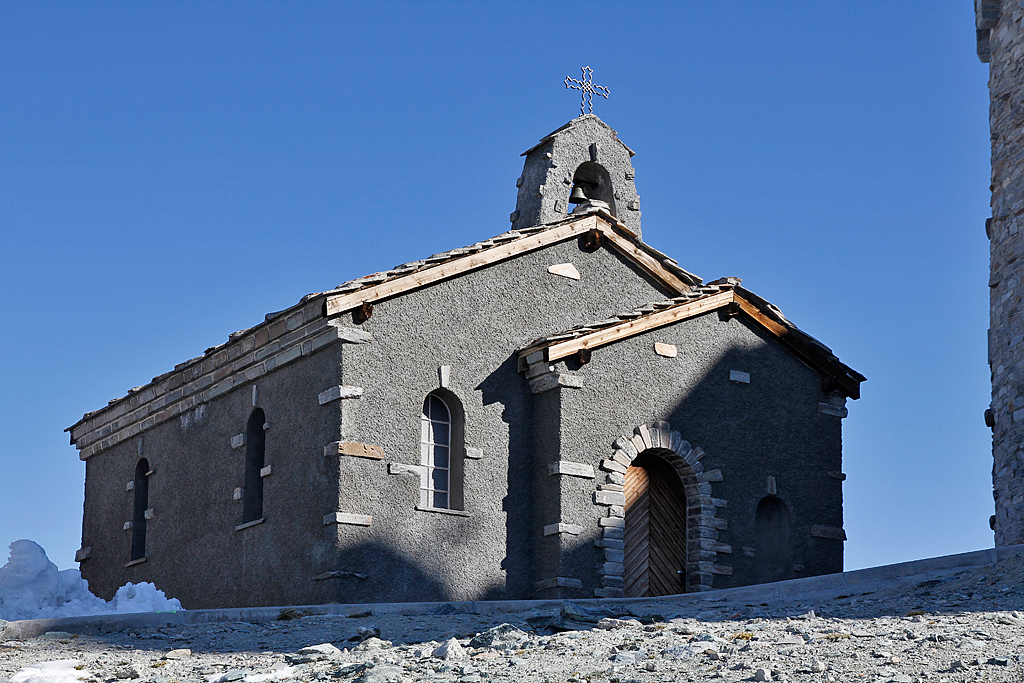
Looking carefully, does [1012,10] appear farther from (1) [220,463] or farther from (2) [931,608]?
(1) [220,463]

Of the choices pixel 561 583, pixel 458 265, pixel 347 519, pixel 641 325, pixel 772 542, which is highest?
pixel 458 265

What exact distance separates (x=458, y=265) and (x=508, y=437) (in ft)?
7.82

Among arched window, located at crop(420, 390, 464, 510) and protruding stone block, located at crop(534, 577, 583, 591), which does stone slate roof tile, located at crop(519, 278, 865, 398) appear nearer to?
arched window, located at crop(420, 390, 464, 510)

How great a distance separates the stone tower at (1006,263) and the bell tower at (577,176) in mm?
5124

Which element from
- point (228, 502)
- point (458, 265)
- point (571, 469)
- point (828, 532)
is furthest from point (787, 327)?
point (228, 502)

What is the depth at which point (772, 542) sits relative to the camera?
18.0 m

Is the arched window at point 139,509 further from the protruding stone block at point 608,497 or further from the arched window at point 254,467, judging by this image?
the protruding stone block at point 608,497

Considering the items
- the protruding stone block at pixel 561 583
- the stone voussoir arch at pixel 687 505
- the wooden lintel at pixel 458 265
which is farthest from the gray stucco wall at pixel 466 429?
the stone voussoir arch at pixel 687 505

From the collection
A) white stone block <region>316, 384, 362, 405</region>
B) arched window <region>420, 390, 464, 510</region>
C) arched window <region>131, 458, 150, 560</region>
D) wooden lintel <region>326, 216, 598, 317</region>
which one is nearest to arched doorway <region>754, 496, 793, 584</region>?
arched window <region>420, 390, 464, 510</region>

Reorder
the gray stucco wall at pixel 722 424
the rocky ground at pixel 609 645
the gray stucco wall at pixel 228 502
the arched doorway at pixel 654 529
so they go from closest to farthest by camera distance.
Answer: the rocky ground at pixel 609 645 → the gray stucco wall at pixel 228 502 → the gray stucco wall at pixel 722 424 → the arched doorway at pixel 654 529

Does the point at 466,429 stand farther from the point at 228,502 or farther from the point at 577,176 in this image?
the point at 577,176

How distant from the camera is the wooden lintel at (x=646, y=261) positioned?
1894 cm

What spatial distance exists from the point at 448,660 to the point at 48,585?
7.77 m

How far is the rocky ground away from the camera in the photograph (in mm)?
8641
